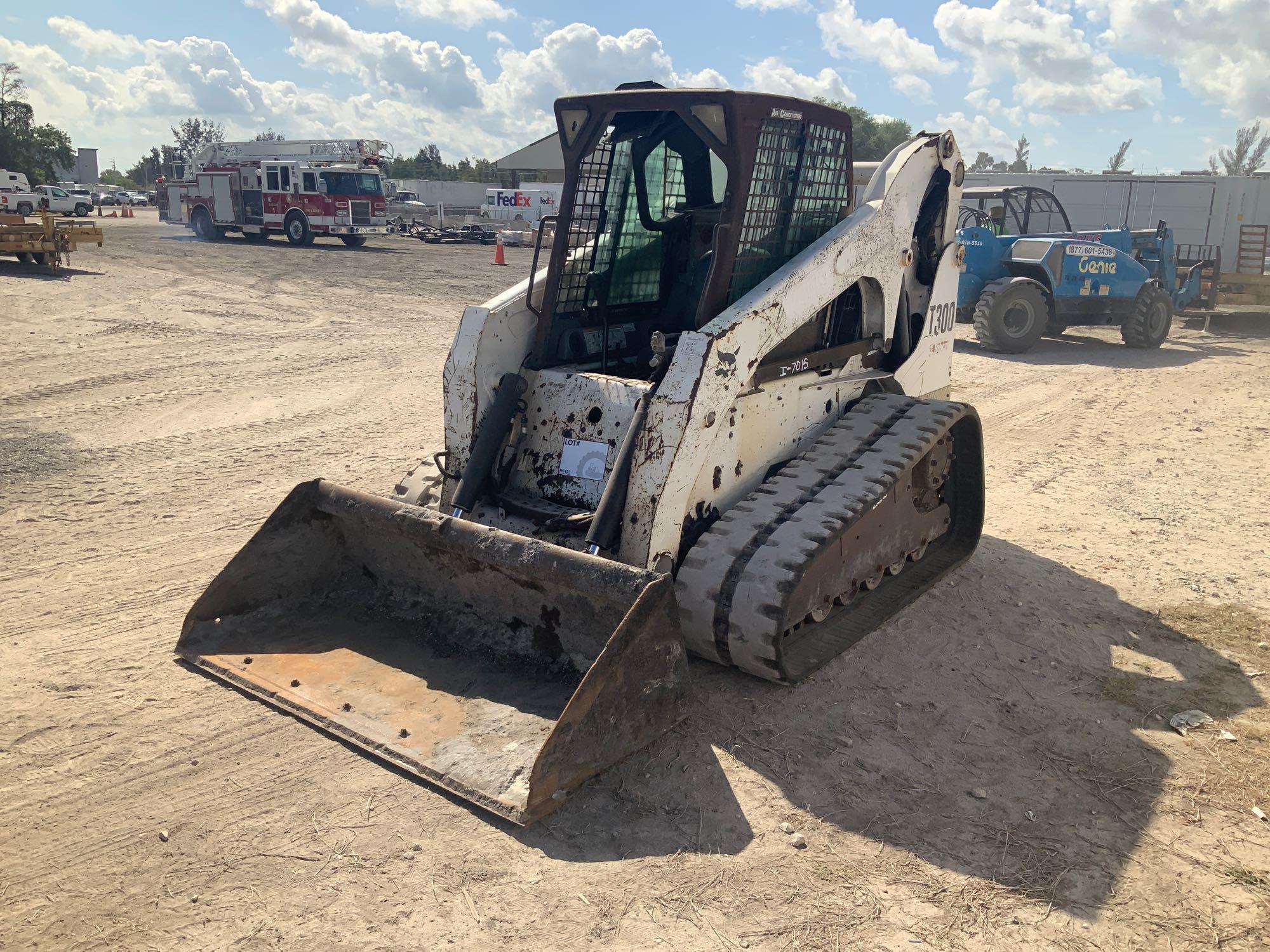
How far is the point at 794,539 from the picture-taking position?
4082 millimetres

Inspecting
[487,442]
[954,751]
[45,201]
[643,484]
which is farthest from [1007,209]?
[45,201]

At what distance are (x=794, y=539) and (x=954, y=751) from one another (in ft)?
3.32

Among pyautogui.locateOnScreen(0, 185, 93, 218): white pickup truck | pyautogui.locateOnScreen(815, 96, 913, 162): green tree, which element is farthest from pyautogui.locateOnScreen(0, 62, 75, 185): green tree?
pyautogui.locateOnScreen(815, 96, 913, 162): green tree

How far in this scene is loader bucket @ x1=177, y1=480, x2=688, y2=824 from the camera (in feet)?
11.3

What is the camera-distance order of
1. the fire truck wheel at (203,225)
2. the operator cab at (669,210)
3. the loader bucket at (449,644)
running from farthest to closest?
the fire truck wheel at (203,225), the operator cab at (669,210), the loader bucket at (449,644)

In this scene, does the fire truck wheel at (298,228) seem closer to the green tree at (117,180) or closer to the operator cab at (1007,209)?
the operator cab at (1007,209)

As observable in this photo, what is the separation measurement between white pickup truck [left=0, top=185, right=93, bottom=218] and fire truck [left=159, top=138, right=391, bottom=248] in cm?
700

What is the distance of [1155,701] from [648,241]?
3342 millimetres

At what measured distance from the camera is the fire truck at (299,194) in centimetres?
2850

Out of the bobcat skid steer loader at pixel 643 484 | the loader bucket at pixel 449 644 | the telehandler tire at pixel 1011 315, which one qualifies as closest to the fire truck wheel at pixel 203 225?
the telehandler tire at pixel 1011 315

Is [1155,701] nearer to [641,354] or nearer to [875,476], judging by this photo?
[875,476]

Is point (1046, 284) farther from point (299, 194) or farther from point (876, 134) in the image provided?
point (876, 134)

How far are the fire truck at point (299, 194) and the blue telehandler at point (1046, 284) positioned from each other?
19176 millimetres

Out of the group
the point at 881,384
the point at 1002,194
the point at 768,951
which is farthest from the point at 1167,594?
the point at 1002,194
